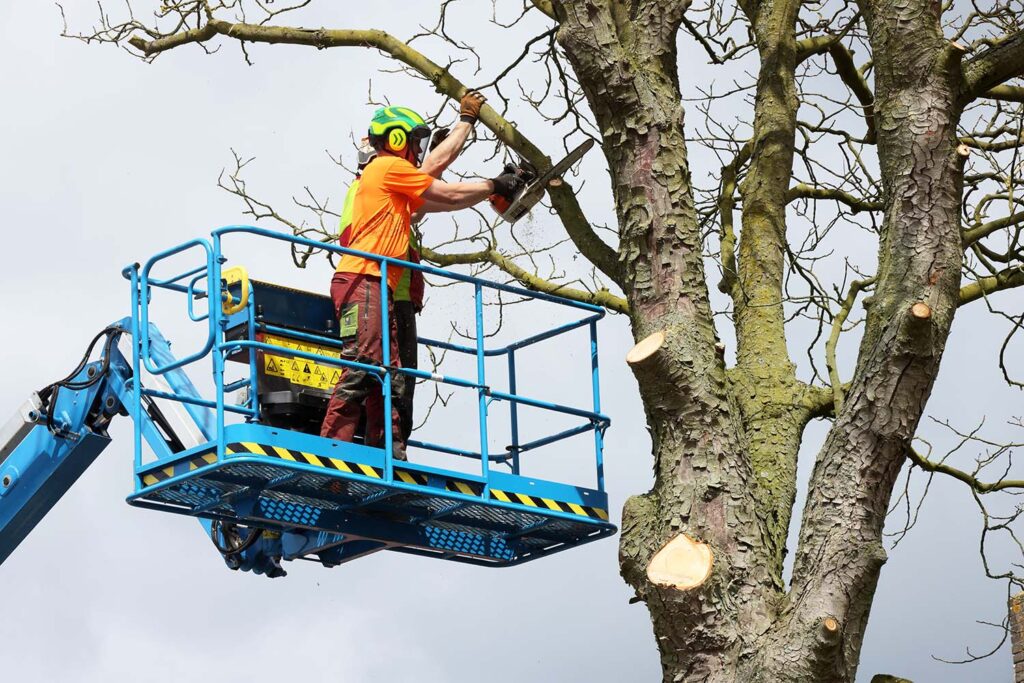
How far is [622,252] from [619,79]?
0.83 meters

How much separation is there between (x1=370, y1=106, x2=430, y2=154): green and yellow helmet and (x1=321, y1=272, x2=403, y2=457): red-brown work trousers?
858mm

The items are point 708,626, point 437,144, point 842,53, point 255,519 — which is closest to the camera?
point 708,626

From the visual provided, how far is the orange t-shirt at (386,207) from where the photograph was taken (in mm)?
8422

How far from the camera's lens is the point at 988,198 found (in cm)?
970

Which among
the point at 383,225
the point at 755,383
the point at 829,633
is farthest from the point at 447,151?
the point at 829,633

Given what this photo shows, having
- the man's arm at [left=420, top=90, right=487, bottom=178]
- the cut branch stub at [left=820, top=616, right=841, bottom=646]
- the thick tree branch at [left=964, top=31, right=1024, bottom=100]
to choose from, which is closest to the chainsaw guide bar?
the man's arm at [left=420, top=90, right=487, bottom=178]

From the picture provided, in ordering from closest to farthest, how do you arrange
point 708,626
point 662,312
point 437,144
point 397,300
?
1. point 708,626
2. point 662,312
3. point 397,300
4. point 437,144

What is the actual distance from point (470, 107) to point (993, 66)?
3.12 m

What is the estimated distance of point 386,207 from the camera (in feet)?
27.8

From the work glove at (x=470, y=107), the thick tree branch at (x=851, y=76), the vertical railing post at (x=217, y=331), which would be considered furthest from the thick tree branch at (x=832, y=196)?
the vertical railing post at (x=217, y=331)

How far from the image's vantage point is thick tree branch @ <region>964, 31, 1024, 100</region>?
7285 mm

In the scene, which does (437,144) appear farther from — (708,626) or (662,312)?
(708,626)

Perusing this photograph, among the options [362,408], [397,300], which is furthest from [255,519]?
[397,300]

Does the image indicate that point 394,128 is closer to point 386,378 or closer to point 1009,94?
point 386,378
